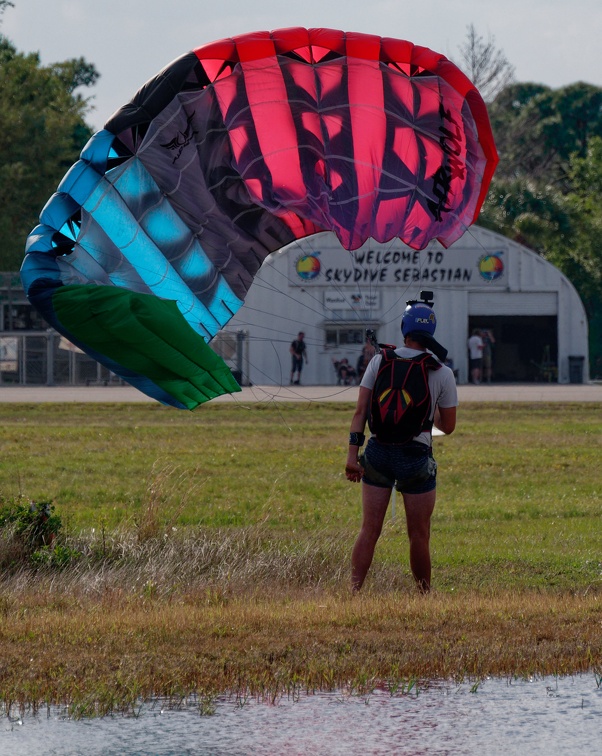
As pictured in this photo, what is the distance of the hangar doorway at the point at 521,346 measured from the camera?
50.1 m

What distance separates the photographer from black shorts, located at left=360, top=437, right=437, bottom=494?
336 inches

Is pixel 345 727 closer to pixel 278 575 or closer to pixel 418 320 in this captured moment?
pixel 418 320

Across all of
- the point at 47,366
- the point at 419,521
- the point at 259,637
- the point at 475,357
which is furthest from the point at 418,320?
the point at 47,366

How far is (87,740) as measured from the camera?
18.3 feet

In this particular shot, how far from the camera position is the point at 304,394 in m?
37.8

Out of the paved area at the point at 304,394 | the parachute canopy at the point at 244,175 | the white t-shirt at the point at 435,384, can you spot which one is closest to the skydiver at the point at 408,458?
the white t-shirt at the point at 435,384

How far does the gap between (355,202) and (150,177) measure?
1.83 metres

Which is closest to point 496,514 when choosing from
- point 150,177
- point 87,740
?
point 150,177

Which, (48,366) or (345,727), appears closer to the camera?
(345,727)

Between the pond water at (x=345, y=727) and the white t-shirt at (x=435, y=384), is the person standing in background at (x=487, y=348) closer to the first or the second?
the white t-shirt at (x=435, y=384)

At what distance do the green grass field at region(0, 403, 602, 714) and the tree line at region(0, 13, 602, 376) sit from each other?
23.5 meters

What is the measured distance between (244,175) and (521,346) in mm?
46618

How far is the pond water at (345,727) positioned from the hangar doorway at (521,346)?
141 ft

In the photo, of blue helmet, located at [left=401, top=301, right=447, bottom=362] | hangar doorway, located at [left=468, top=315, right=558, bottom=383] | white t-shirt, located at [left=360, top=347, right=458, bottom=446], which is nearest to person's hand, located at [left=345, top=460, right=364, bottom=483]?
white t-shirt, located at [left=360, top=347, right=458, bottom=446]
